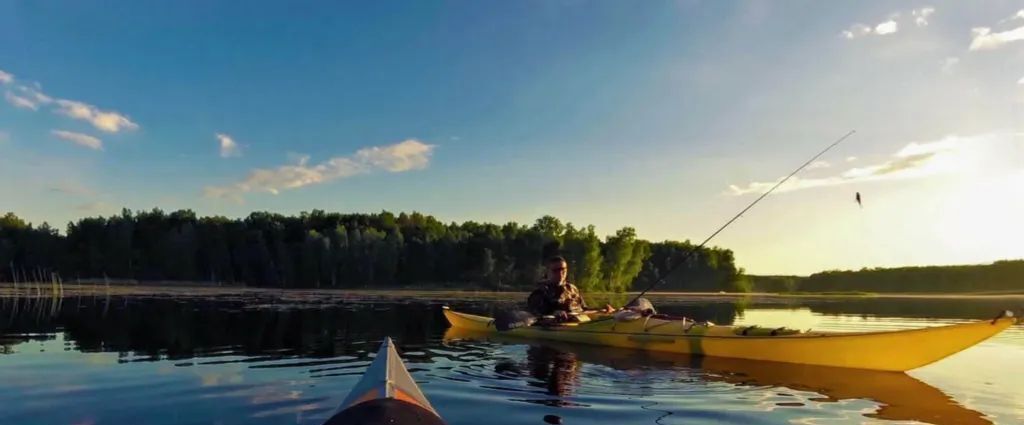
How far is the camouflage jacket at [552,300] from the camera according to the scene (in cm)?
1695

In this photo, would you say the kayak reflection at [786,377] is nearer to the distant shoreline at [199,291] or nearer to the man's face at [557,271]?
the man's face at [557,271]

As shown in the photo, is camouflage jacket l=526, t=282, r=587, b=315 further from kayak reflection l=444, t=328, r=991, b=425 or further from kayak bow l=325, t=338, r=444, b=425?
kayak bow l=325, t=338, r=444, b=425

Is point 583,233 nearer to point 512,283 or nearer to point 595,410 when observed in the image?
point 512,283

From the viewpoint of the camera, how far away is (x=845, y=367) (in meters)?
11.7

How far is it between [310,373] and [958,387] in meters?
10.3

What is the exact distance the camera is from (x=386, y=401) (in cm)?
482

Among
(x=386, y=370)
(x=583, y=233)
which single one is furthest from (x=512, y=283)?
(x=386, y=370)

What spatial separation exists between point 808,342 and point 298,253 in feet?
284

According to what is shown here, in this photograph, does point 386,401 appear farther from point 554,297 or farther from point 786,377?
point 554,297

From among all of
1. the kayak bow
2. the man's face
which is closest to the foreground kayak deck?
the man's face

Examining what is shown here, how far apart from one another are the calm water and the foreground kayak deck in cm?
36

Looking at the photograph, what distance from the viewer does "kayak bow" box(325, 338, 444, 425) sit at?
14.3 feet

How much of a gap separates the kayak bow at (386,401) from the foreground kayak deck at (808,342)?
8.64 metres

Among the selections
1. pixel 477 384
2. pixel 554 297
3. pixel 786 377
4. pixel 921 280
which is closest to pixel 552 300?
pixel 554 297
